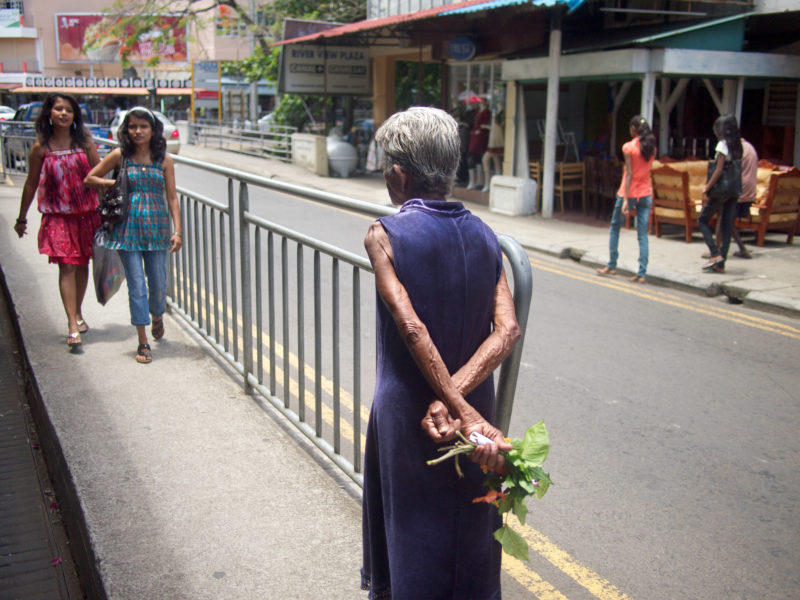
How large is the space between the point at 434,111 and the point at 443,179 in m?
0.19

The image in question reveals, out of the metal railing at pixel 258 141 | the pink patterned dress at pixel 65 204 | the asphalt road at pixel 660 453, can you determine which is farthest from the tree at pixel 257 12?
the pink patterned dress at pixel 65 204

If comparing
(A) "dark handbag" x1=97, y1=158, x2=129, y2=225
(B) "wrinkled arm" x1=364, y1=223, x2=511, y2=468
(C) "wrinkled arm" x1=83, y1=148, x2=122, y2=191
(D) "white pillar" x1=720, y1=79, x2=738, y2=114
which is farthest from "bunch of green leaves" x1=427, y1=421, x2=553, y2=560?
(D) "white pillar" x1=720, y1=79, x2=738, y2=114

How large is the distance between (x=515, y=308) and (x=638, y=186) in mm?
7763

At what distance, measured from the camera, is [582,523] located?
3.76m

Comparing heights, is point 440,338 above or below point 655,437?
above

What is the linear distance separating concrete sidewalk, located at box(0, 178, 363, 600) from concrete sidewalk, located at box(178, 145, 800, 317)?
606 centimetres

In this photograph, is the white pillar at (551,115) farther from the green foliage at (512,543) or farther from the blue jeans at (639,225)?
the green foliage at (512,543)

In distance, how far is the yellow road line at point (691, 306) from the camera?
769cm

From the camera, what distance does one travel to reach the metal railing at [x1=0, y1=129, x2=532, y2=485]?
3353 mm

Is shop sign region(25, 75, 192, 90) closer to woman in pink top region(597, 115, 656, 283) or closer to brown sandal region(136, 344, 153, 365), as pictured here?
woman in pink top region(597, 115, 656, 283)

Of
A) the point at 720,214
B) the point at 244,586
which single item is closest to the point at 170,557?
the point at 244,586

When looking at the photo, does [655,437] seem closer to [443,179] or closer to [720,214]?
[443,179]

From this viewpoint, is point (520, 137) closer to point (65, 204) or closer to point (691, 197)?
point (691, 197)

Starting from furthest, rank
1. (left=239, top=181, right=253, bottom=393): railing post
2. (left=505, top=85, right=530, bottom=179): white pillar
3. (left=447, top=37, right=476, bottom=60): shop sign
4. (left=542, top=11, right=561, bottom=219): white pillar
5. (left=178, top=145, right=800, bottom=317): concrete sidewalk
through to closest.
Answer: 1. (left=447, top=37, right=476, bottom=60): shop sign
2. (left=505, top=85, right=530, bottom=179): white pillar
3. (left=542, top=11, right=561, bottom=219): white pillar
4. (left=178, top=145, right=800, bottom=317): concrete sidewalk
5. (left=239, top=181, right=253, bottom=393): railing post
